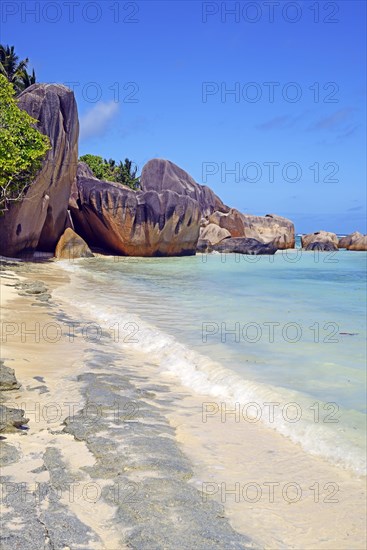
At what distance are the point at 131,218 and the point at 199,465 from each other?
29.5 meters

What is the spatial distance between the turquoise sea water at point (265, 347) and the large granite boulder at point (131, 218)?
51.3ft

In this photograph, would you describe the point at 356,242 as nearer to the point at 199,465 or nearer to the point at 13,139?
the point at 13,139

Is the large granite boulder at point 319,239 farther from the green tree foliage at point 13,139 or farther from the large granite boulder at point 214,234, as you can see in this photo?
the green tree foliage at point 13,139

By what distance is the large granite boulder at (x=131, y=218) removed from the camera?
32.2 meters

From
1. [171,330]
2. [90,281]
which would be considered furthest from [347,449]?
[90,281]

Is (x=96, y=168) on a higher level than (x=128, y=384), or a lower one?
higher

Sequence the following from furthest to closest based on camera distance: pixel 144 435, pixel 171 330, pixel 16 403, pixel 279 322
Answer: pixel 279 322, pixel 171 330, pixel 16 403, pixel 144 435

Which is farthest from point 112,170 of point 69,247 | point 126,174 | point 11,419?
point 11,419

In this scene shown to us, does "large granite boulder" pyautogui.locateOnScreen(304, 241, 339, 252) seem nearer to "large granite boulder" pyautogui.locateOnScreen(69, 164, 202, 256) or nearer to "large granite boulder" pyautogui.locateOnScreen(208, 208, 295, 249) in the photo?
"large granite boulder" pyautogui.locateOnScreen(208, 208, 295, 249)

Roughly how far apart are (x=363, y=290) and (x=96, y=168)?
110ft

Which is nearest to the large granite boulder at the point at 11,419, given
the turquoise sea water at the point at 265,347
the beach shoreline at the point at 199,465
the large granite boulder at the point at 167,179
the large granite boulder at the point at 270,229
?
the beach shoreline at the point at 199,465

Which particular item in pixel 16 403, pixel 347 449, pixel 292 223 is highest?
pixel 292 223

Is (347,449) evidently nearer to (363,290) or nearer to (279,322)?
(279,322)

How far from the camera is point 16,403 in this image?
4.89 m
